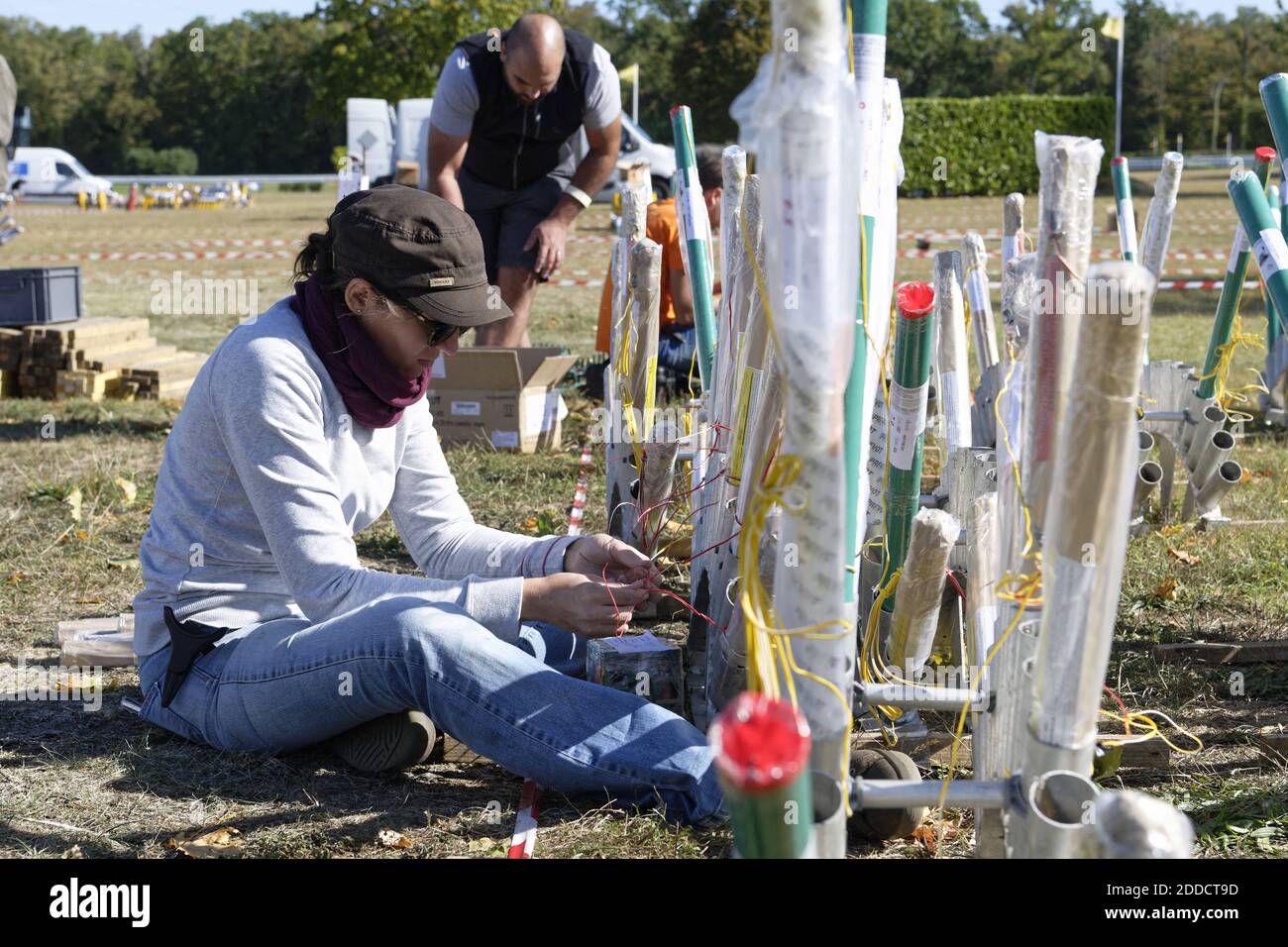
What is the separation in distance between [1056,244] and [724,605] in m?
1.37

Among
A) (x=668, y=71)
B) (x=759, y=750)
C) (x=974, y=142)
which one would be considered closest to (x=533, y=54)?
(x=759, y=750)

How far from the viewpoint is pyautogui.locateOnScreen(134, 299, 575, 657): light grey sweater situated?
2484mm

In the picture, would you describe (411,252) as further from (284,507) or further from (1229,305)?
(1229,305)

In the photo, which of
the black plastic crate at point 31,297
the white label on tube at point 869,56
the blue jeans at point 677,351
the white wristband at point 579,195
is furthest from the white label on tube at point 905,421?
the black plastic crate at point 31,297

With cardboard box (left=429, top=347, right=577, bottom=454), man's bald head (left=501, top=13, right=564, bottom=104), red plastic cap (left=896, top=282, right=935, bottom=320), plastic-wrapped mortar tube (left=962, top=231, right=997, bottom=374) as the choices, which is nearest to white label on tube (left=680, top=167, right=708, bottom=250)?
plastic-wrapped mortar tube (left=962, top=231, right=997, bottom=374)

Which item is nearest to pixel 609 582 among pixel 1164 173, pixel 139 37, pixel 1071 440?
pixel 1071 440

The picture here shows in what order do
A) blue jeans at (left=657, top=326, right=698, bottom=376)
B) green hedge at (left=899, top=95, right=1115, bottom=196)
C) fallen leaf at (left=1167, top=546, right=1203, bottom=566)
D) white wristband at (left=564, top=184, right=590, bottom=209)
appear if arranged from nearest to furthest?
1. fallen leaf at (left=1167, top=546, right=1203, bottom=566)
2. white wristband at (left=564, top=184, right=590, bottom=209)
3. blue jeans at (left=657, top=326, right=698, bottom=376)
4. green hedge at (left=899, top=95, right=1115, bottom=196)

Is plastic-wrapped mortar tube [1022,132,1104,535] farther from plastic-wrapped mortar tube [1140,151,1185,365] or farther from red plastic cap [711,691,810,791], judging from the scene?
plastic-wrapped mortar tube [1140,151,1185,365]

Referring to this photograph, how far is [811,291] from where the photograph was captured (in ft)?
4.56

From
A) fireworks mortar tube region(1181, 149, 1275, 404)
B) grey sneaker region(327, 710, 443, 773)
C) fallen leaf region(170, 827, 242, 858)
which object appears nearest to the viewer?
fallen leaf region(170, 827, 242, 858)

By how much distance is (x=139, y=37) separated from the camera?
64.5 meters

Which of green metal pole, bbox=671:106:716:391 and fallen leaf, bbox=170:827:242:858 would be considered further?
green metal pole, bbox=671:106:716:391

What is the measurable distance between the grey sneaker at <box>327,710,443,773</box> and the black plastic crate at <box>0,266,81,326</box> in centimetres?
572

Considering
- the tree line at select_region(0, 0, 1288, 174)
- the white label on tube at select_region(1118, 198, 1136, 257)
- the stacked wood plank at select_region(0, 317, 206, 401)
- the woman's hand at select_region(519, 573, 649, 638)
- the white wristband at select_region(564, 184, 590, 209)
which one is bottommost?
the woman's hand at select_region(519, 573, 649, 638)
